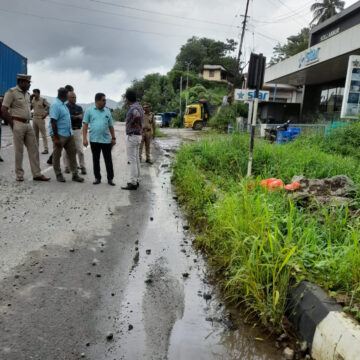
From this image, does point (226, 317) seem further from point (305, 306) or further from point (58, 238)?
point (58, 238)

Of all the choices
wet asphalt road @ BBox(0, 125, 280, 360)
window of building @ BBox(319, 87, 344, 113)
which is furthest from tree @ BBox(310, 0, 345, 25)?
wet asphalt road @ BBox(0, 125, 280, 360)

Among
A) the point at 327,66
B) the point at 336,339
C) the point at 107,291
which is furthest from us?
the point at 327,66

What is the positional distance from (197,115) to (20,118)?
90.3ft

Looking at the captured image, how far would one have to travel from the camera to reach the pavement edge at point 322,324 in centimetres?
202

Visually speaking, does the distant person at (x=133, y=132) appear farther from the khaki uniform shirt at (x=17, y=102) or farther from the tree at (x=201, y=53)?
the tree at (x=201, y=53)

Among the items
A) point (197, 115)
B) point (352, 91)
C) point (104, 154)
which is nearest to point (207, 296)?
point (104, 154)

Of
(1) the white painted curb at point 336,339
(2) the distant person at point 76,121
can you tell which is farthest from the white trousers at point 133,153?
(1) the white painted curb at point 336,339

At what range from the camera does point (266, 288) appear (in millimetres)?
2812

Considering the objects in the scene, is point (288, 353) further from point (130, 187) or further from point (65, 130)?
point (65, 130)

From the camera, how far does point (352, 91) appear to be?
1400 cm

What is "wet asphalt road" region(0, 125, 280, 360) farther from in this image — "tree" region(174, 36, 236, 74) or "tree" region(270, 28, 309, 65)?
"tree" region(174, 36, 236, 74)

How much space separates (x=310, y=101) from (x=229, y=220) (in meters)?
22.9

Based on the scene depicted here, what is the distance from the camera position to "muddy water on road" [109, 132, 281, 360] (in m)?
2.38

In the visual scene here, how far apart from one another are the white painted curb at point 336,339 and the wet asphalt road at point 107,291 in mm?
323
